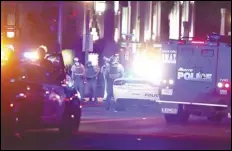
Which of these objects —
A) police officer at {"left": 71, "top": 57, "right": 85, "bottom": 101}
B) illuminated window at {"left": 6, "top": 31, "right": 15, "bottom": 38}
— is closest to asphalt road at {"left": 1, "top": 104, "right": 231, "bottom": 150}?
illuminated window at {"left": 6, "top": 31, "right": 15, "bottom": 38}

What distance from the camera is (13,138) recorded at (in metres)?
13.4

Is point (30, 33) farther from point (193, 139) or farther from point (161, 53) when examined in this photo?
point (193, 139)

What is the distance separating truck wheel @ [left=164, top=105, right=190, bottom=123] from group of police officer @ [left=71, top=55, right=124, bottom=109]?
4.40 m

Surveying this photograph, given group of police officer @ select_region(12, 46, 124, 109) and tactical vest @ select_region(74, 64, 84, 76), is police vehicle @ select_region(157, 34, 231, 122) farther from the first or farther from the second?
tactical vest @ select_region(74, 64, 84, 76)

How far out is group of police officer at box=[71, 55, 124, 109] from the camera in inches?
995

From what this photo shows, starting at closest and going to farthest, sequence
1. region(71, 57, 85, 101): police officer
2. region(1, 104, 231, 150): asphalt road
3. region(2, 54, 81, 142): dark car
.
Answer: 1. region(2, 54, 81, 142): dark car
2. region(1, 104, 231, 150): asphalt road
3. region(71, 57, 85, 101): police officer

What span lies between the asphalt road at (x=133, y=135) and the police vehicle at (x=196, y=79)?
45cm

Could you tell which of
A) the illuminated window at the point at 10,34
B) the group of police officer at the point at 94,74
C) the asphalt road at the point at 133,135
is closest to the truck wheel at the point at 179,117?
the asphalt road at the point at 133,135

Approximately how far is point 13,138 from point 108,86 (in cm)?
1192

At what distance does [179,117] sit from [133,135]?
186 inches

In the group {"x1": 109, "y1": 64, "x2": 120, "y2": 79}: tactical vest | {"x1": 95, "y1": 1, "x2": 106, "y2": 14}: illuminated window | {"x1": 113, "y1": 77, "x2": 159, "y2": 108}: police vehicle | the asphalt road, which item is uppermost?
{"x1": 95, "y1": 1, "x2": 106, "y2": 14}: illuminated window

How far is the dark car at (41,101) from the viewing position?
13.5 meters

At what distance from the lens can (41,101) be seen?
549 inches

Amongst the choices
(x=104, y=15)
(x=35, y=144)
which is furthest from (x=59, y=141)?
(x=104, y=15)
